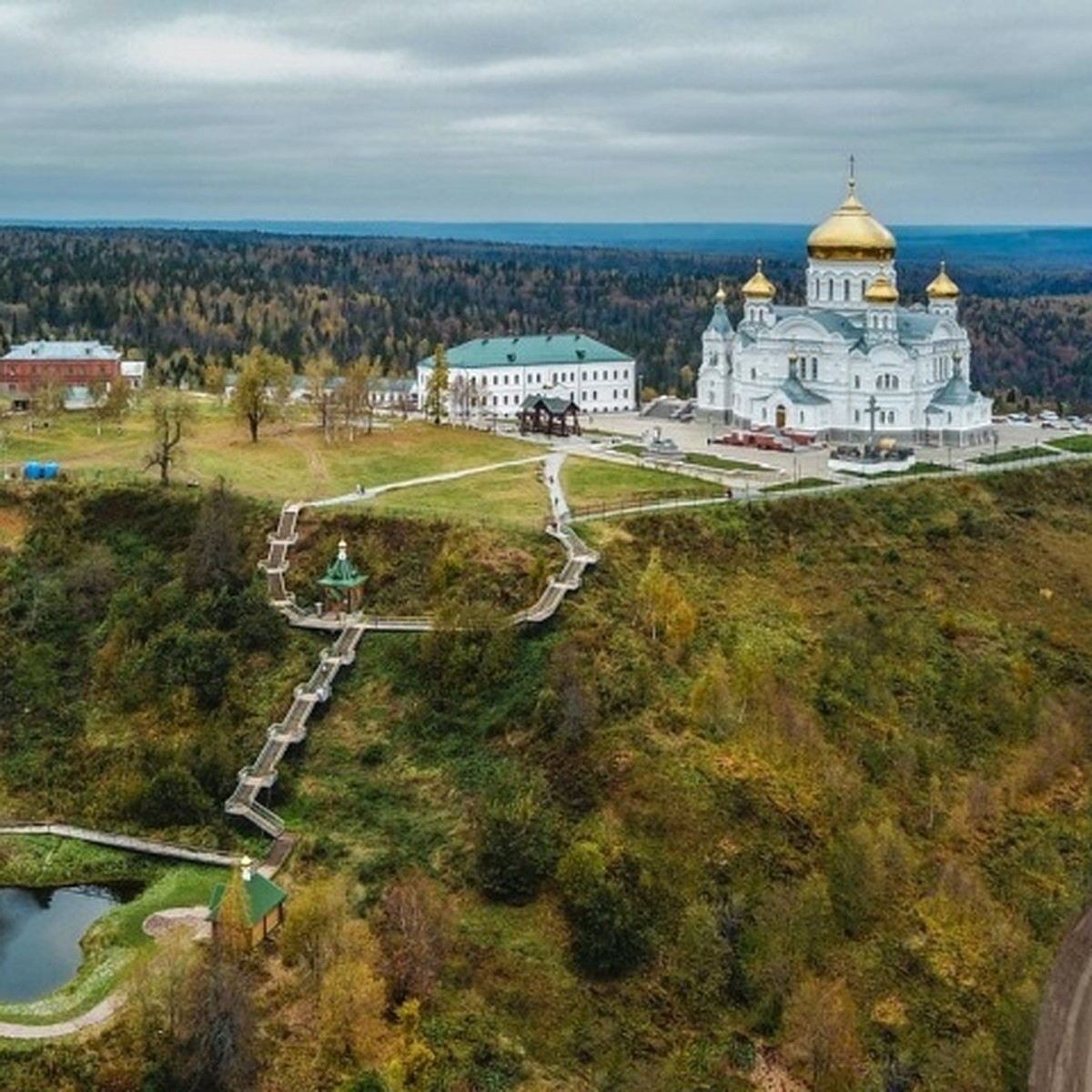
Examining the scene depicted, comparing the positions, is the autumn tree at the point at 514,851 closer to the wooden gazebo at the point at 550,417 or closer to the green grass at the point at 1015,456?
the green grass at the point at 1015,456

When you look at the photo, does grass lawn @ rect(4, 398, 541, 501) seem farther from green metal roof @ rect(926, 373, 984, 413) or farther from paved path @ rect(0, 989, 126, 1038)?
paved path @ rect(0, 989, 126, 1038)

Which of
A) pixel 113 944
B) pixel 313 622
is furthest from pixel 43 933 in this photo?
pixel 313 622

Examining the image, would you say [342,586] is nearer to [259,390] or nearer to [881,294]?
[259,390]


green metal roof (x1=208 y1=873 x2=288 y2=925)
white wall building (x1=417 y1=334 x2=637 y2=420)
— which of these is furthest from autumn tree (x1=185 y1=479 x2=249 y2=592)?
white wall building (x1=417 y1=334 x2=637 y2=420)

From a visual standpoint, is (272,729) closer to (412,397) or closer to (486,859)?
(486,859)

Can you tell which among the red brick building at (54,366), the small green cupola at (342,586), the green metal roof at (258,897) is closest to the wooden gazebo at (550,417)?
the red brick building at (54,366)

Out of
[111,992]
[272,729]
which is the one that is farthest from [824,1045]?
[272,729]
